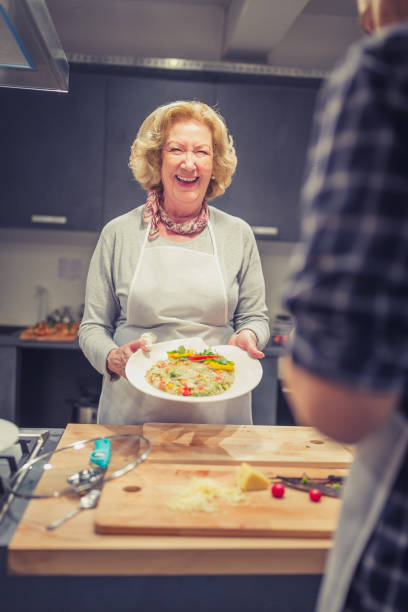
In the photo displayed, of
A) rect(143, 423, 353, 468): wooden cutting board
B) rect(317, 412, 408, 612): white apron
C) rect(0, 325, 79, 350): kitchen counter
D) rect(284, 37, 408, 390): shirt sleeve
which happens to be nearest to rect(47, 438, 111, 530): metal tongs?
rect(143, 423, 353, 468): wooden cutting board

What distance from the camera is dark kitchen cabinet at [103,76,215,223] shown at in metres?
3.14

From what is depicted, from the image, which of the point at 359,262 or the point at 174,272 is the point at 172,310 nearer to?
the point at 174,272

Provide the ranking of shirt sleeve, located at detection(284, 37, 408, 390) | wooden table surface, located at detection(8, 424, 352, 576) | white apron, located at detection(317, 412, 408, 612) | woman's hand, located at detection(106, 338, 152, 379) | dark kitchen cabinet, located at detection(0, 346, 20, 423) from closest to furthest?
shirt sleeve, located at detection(284, 37, 408, 390) < white apron, located at detection(317, 412, 408, 612) < wooden table surface, located at detection(8, 424, 352, 576) < woman's hand, located at detection(106, 338, 152, 379) < dark kitchen cabinet, located at detection(0, 346, 20, 423)

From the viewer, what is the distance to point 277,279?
367 cm

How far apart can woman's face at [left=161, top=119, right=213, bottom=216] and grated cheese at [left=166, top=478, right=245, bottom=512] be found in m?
0.95

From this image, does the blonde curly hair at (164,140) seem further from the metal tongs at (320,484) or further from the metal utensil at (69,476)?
the metal tongs at (320,484)

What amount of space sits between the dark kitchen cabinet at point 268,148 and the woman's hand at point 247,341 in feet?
5.62

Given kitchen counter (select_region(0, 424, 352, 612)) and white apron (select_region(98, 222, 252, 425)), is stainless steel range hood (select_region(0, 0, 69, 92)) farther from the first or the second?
kitchen counter (select_region(0, 424, 352, 612))

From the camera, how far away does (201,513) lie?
0.94m

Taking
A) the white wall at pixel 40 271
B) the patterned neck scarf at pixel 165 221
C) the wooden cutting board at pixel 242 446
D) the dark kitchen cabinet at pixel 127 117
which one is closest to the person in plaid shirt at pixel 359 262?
the wooden cutting board at pixel 242 446

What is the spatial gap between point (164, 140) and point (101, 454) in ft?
3.39

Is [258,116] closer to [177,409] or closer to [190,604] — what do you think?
[177,409]

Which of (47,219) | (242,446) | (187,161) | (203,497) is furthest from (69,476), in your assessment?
(47,219)

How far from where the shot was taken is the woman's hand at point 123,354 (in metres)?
1.48
